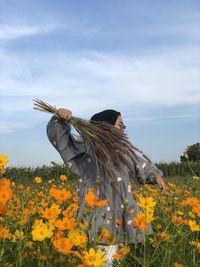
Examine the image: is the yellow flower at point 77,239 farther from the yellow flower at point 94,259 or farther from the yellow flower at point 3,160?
the yellow flower at point 3,160

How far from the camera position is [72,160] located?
152 inches

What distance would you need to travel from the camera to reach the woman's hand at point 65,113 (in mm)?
3271

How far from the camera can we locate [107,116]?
393 cm

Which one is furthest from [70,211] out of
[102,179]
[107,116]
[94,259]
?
[107,116]

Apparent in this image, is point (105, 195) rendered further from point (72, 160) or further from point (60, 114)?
point (60, 114)

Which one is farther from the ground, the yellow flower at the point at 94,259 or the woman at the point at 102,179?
the woman at the point at 102,179

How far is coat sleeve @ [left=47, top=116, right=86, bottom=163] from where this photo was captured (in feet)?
11.8

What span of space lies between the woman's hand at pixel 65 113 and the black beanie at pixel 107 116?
66 cm

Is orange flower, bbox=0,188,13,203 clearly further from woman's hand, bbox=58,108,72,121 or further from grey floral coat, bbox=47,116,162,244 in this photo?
grey floral coat, bbox=47,116,162,244

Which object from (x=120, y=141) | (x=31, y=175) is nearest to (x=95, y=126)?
(x=120, y=141)

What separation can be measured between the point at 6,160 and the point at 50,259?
2.19 feet

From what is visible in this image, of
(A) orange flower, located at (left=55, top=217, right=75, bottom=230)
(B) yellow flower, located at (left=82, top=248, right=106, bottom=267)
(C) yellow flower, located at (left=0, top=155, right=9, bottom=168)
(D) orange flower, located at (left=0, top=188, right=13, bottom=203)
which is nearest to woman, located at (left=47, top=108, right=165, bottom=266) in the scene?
(C) yellow flower, located at (left=0, top=155, right=9, bottom=168)

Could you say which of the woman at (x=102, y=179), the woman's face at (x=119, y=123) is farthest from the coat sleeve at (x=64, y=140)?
the woman's face at (x=119, y=123)

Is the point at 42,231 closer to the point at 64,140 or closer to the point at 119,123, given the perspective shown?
the point at 64,140
